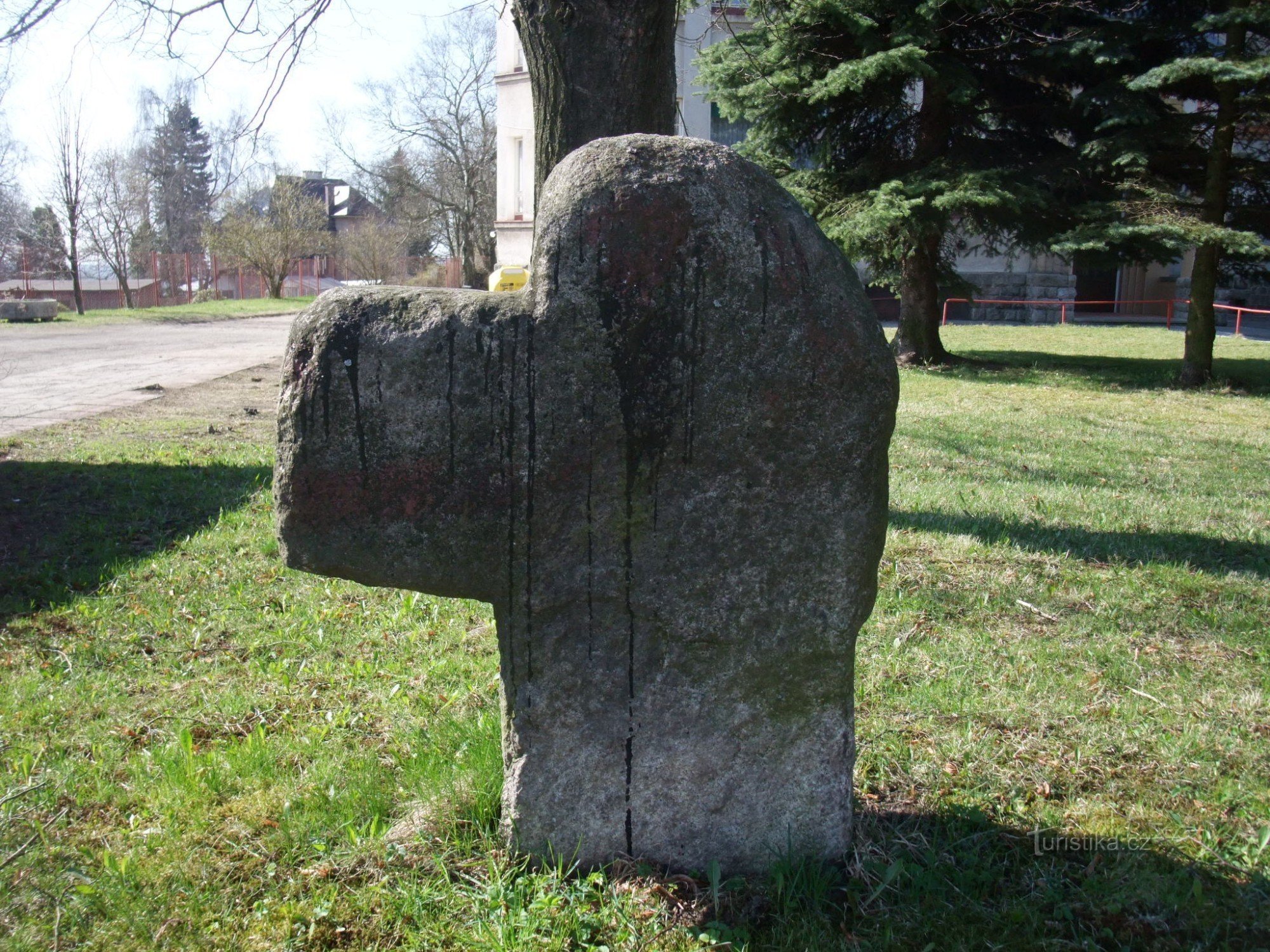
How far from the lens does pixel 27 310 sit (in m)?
24.6

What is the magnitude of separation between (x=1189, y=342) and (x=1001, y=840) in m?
12.6

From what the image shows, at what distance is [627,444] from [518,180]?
34475mm

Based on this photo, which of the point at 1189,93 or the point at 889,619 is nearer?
the point at 889,619

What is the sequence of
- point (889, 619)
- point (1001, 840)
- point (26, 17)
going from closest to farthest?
1. point (1001, 840)
2. point (889, 619)
3. point (26, 17)

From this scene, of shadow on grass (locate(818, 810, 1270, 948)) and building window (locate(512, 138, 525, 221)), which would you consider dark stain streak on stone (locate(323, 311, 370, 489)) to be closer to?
shadow on grass (locate(818, 810, 1270, 948))

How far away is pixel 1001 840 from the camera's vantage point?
283cm

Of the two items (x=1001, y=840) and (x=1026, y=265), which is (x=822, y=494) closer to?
(x=1001, y=840)

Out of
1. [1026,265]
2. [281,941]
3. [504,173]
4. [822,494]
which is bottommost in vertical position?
[281,941]

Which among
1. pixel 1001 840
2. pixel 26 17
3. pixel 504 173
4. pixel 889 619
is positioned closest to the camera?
pixel 1001 840

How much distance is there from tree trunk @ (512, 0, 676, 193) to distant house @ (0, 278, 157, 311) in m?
37.9

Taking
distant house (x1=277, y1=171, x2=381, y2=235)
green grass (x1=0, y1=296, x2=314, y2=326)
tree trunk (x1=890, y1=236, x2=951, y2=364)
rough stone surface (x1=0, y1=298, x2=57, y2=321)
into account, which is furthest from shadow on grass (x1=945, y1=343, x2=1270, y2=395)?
distant house (x1=277, y1=171, x2=381, y2=235)

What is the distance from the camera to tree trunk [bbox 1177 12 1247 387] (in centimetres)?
1181

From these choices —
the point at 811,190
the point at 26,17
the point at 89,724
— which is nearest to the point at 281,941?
the point at 89,724

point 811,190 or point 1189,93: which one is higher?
point 1189,93
